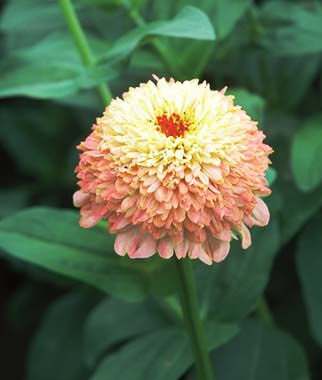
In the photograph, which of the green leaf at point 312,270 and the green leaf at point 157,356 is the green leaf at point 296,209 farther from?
the green leaf at point 157,356

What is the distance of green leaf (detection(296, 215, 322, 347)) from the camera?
42.7 inches

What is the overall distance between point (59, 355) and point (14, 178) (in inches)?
21.9

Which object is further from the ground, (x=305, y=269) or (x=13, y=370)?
(x=305, y=269)

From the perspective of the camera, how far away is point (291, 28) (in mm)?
1213

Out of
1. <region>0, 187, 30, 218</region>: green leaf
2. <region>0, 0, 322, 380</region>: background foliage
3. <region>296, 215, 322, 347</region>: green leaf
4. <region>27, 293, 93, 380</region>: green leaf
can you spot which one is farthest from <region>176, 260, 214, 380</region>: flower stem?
<region>0, 187, 30, 218</region>: green leaf

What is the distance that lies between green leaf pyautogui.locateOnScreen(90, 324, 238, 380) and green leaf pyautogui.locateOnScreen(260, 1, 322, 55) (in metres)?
0.52

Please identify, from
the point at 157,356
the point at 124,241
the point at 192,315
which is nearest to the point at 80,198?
the point at 124,241

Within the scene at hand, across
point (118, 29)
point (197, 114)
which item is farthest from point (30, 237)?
point (118, 29)

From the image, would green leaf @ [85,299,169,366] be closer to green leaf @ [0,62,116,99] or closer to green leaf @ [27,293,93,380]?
green leaf @ [27,293,93,380]

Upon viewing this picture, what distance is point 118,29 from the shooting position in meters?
1.38

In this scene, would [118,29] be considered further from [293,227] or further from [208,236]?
[208,236]

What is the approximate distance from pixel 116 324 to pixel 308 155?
0.44m

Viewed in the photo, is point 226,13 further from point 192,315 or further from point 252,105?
point 192,315

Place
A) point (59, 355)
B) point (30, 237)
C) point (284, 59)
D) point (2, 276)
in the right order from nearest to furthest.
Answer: point (30, 237)
point (59, 355)
point (284, 59)
point (2, 276)
